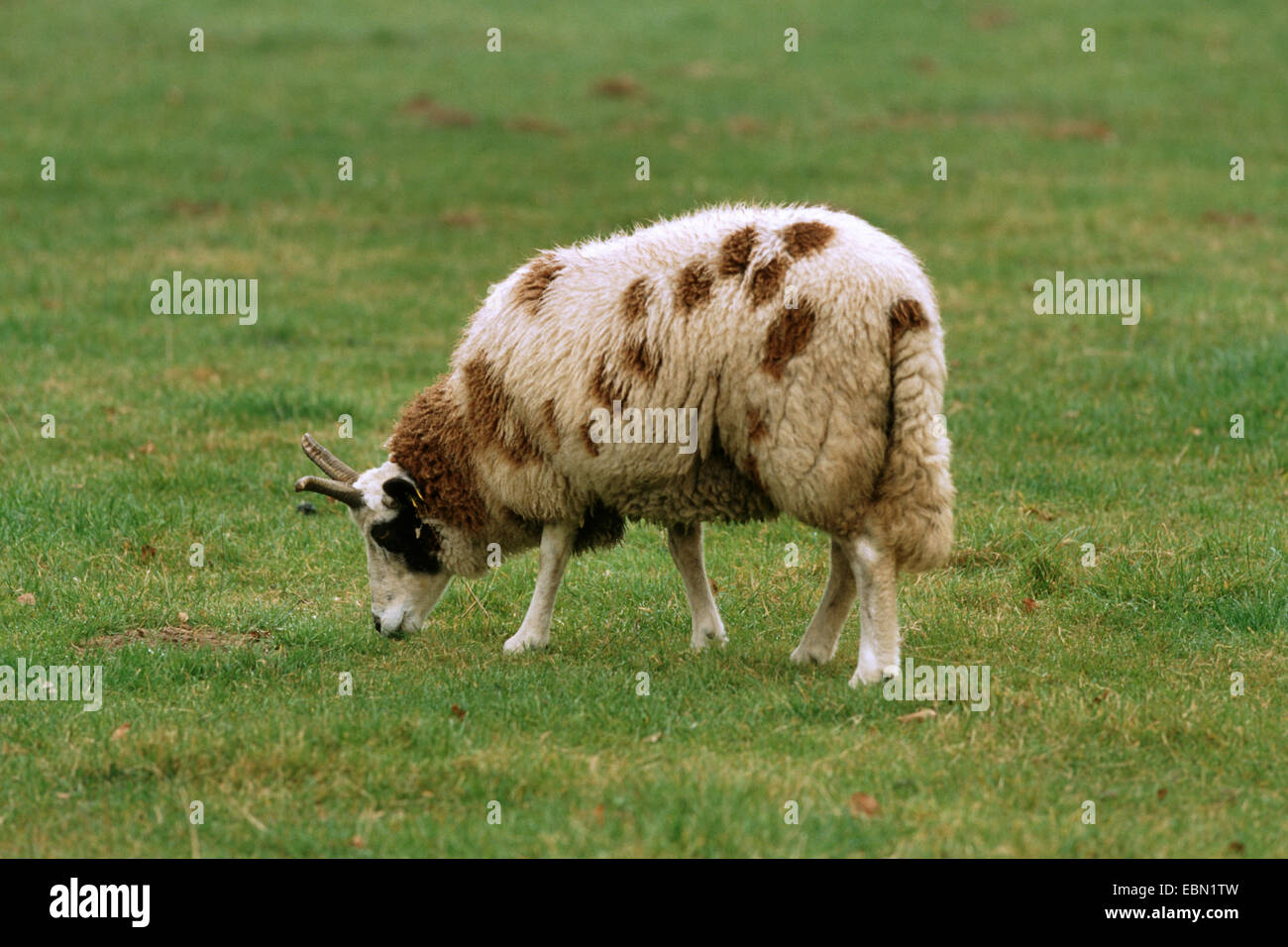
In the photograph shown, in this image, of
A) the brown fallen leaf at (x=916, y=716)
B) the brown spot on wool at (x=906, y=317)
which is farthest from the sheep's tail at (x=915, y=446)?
the brown fallen leaf at (x=916, y=716)

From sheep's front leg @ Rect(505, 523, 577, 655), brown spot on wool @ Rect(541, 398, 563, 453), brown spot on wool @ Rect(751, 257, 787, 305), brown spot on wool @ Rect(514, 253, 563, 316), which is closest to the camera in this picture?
brown spot on wool @ Rect(751, 257, 787, 305)

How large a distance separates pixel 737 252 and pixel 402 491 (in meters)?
2.05

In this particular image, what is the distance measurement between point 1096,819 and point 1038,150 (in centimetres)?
1606

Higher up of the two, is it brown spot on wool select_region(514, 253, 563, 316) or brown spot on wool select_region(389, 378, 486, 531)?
brown spot on wool select_region(514, 253, 563, 316)

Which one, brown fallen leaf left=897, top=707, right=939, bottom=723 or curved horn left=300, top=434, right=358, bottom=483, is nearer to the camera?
brown fallen leaf left=897, top=707, right=939, bottom=723

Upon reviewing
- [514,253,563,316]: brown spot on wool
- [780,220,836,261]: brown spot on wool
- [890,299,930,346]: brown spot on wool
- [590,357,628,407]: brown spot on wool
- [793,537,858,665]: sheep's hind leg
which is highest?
[780,220,836,261]: brown spot on wool

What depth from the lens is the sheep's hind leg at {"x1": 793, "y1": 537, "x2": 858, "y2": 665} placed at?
275 inches

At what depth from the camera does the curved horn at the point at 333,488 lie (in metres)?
7.19

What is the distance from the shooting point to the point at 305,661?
7137mm

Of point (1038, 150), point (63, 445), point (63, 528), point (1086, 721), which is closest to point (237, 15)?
point (1038, 150)

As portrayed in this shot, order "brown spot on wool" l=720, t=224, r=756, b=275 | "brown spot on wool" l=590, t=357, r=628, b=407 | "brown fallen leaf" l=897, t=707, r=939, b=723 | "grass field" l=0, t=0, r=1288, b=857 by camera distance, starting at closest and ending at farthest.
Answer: "grass field" l=0, t=0, r=1288, b=857, "brown fallen leaf" l=897, t=707, r=939, b=723, "brown spot on wool" l=720, t=224, r=756, b=275, "brown spot on wool" l=590, t=357, r=628, b=407

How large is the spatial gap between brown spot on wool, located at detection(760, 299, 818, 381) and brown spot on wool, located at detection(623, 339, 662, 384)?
49 centimetres

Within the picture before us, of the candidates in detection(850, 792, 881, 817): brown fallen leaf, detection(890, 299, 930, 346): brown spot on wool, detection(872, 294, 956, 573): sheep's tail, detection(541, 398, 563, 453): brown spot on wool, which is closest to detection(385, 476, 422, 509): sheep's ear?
detection(541, 398, 563, 453): brown spot on wool

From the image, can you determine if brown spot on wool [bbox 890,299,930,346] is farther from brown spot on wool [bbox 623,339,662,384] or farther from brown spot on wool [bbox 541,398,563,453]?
brown spot on wool [bbox 541,398,563,453]
